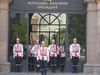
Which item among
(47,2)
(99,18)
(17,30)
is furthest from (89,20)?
Result: (17,30)

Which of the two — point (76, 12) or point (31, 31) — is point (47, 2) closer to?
point (76, 12)

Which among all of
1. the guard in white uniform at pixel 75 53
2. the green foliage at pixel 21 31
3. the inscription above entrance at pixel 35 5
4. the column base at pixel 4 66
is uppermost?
the inscription above entrance at pixel 35 5

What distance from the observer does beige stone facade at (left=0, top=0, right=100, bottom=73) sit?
12.5m

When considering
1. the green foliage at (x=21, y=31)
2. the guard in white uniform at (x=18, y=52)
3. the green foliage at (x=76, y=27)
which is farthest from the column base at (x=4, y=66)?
the green foliage at (x=76, y=27)

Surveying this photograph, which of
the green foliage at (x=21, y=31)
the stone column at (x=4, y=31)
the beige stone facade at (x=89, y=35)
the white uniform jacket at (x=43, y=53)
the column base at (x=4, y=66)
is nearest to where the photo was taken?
the white uniform jacket at (x=43, y=53)

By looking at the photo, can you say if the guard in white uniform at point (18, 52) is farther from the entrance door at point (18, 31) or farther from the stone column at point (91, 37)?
the stone column at point (91, 37)

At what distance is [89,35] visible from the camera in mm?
12688

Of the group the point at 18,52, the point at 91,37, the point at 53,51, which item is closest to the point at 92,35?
the point at 91,37

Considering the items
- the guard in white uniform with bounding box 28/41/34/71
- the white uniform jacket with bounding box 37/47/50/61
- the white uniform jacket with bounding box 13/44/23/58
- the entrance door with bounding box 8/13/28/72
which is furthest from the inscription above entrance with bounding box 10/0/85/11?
the white uniform jacket with bounding box 37/47/50/61

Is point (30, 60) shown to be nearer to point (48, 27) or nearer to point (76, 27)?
point (76, 27)

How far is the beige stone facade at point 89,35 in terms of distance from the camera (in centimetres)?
A: 1250

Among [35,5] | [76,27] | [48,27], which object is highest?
[35,5]

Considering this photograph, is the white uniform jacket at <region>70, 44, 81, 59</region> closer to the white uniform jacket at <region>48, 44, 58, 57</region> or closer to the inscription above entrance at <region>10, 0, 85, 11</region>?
the white uniform jacket at <region>48, 44, 58, 57</region>

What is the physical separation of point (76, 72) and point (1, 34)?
4498 mm
